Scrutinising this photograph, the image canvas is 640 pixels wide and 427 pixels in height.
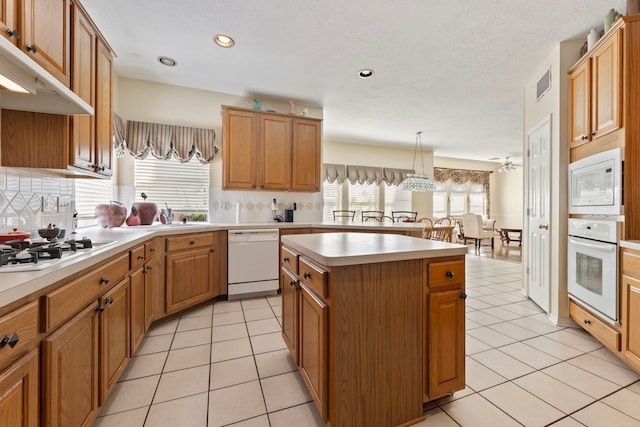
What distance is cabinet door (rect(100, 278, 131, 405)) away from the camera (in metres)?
1.34

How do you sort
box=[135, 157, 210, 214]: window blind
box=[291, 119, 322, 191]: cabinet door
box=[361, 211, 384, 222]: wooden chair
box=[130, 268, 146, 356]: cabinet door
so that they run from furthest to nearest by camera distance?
box=[361, 211, 384, 222]: wooden chair < box=[291, 119, 322, 191]: cabinet door < box=[135, 157, 210, 214]: window blind < box=[130, 268, 146, 356]: cabinet door

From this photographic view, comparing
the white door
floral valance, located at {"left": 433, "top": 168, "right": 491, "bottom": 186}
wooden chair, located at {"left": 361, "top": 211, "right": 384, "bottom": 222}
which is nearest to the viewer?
the white door

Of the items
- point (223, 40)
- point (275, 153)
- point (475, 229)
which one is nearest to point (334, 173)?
point (275, 153)

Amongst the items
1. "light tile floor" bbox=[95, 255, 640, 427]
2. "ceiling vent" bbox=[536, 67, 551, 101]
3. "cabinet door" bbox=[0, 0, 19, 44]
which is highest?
"ceiling vent" bbox=[536, 67, 551, 101]

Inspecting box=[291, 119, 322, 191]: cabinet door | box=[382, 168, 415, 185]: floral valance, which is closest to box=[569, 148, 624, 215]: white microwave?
box=[291, 119, 322, 191]: cabinet door

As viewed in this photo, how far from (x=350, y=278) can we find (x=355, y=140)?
18.1 feet

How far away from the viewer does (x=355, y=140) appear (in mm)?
6305

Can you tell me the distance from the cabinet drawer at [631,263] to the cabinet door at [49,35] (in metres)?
3.51

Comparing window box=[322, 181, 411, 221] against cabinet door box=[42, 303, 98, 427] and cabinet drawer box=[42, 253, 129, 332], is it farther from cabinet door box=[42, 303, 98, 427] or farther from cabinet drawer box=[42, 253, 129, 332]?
cabinet door box=[42, 303, 98, 427]

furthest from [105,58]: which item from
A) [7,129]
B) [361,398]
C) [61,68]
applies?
[361,398]

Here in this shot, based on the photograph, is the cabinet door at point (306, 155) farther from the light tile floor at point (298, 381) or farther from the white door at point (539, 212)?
the white door at point (539, 212)

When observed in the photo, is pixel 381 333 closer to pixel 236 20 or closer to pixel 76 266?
pixel 76 266

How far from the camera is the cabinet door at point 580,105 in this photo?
222cm

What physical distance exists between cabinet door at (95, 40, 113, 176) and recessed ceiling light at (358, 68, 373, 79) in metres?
2.41
